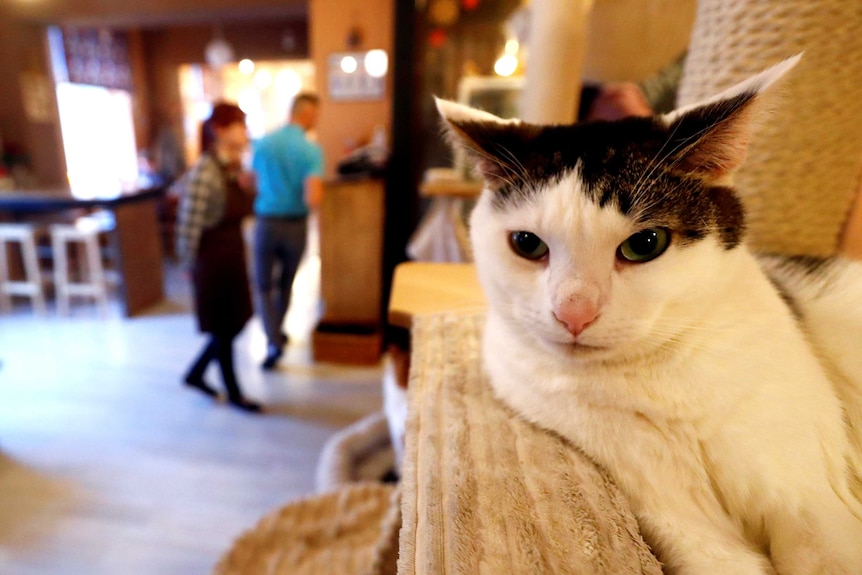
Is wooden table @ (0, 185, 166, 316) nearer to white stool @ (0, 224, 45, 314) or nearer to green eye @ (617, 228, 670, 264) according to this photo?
white stool @ (0, 224, 45, 314)

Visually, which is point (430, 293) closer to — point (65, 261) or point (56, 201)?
point (56, 201)

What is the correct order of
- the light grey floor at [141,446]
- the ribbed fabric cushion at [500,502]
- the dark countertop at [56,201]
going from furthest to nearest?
the dark countertop at [56,201] < the light grey floor at [141,446] < the ribbed fabric cushion at [500,502]

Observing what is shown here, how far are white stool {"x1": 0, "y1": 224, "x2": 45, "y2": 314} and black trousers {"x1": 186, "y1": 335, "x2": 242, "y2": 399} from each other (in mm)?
1850

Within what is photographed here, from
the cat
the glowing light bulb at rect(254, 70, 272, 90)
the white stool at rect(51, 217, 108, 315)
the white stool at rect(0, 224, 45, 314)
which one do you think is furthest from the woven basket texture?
the glowing light bulb at rect(254, 70, 272, 90)

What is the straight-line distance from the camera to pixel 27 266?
321 centimetres

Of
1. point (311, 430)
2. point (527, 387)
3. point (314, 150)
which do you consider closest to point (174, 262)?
point (314, 150)

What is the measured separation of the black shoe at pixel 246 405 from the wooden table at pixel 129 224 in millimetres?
1617

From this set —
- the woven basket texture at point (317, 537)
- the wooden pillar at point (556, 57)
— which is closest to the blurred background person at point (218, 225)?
→ the woven basket texture at point (317, 537)

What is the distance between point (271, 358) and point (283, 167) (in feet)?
3.44

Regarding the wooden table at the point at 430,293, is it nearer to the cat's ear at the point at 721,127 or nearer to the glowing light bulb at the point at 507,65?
the cat's ear at the point at 721,127

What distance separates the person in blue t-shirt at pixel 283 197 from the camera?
240 centimetres

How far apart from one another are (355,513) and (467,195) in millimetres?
1054

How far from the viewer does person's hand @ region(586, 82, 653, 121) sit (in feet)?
3.91

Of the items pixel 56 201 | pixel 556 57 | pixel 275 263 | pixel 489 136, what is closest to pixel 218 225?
pixel 275 263
